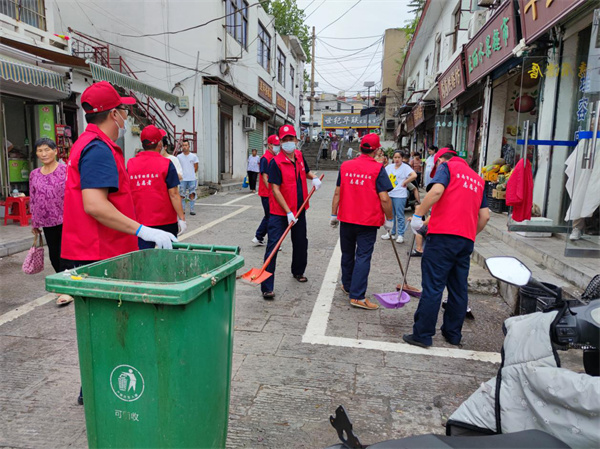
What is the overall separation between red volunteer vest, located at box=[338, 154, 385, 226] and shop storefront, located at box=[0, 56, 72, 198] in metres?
6.75

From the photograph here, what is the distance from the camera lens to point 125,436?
1.64 m

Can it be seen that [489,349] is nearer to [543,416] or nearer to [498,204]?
[543,416]

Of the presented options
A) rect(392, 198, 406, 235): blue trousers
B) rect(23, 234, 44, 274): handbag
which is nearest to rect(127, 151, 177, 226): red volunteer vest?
rect(23, 234, 44, 274): handbag

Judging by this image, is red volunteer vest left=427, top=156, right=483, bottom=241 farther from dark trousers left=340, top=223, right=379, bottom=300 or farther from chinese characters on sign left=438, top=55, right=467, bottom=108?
→ chinese characters on sign left=438, top=55, right=467, bottom=108

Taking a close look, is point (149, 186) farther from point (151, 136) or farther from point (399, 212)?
point (399, 212)

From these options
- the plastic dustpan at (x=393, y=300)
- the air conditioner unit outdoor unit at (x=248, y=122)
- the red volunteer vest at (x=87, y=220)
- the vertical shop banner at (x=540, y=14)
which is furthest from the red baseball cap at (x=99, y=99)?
the air conditioner unit outdoor unit at (x=248, y=122)

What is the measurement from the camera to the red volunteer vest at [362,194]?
423cm

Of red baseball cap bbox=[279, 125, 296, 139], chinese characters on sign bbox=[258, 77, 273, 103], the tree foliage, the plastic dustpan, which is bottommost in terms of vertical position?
the plastic dustpan

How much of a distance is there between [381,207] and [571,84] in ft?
13.4

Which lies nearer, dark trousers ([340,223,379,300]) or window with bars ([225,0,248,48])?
dark trousers ([340,223,379,300])

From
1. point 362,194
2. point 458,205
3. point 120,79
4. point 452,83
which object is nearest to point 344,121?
point 452,83

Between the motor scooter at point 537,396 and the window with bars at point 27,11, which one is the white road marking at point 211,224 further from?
the motor scooter at point 537,396

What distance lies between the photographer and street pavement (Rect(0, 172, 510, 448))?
241cm

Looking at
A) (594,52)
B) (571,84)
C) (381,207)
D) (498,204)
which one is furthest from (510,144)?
(381,207)
